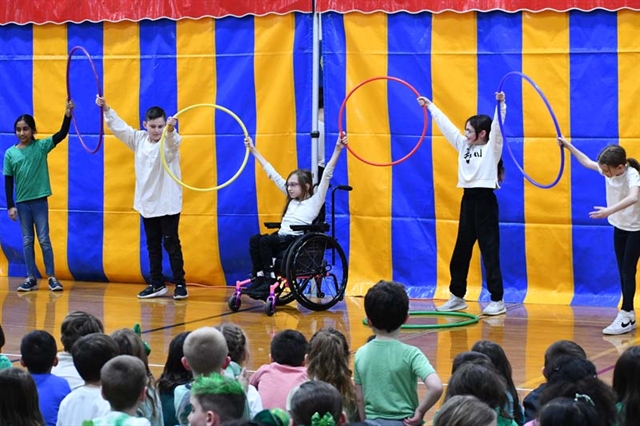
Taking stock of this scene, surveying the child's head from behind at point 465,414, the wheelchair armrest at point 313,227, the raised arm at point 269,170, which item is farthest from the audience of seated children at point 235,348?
the raised arm at point 269,170

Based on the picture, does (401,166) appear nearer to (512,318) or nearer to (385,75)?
(385,75)

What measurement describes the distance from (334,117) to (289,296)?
4.92ft

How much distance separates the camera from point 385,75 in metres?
8.39

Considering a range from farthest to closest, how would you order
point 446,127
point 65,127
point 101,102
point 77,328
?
point 65,127
point 101,102
point 446,127
point 77,328

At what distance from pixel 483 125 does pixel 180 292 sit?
269cm

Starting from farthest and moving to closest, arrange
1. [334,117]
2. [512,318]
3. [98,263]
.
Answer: [98,263] < [334,117] < [512,318]

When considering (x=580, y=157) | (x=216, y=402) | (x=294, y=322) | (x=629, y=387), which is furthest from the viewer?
(x=294, y=322)

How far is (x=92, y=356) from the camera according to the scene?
3.61m

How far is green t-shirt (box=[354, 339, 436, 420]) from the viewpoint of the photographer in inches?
152

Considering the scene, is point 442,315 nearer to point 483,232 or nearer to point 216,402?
point 483,232

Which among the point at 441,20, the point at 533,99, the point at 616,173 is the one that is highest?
the point at 441,20

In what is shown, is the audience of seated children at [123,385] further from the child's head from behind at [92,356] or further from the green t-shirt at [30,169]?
the green t-shirt at [30,169]

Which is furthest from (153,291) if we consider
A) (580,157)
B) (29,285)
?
(580,157)

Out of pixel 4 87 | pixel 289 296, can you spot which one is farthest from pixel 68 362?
pixel 4 87
